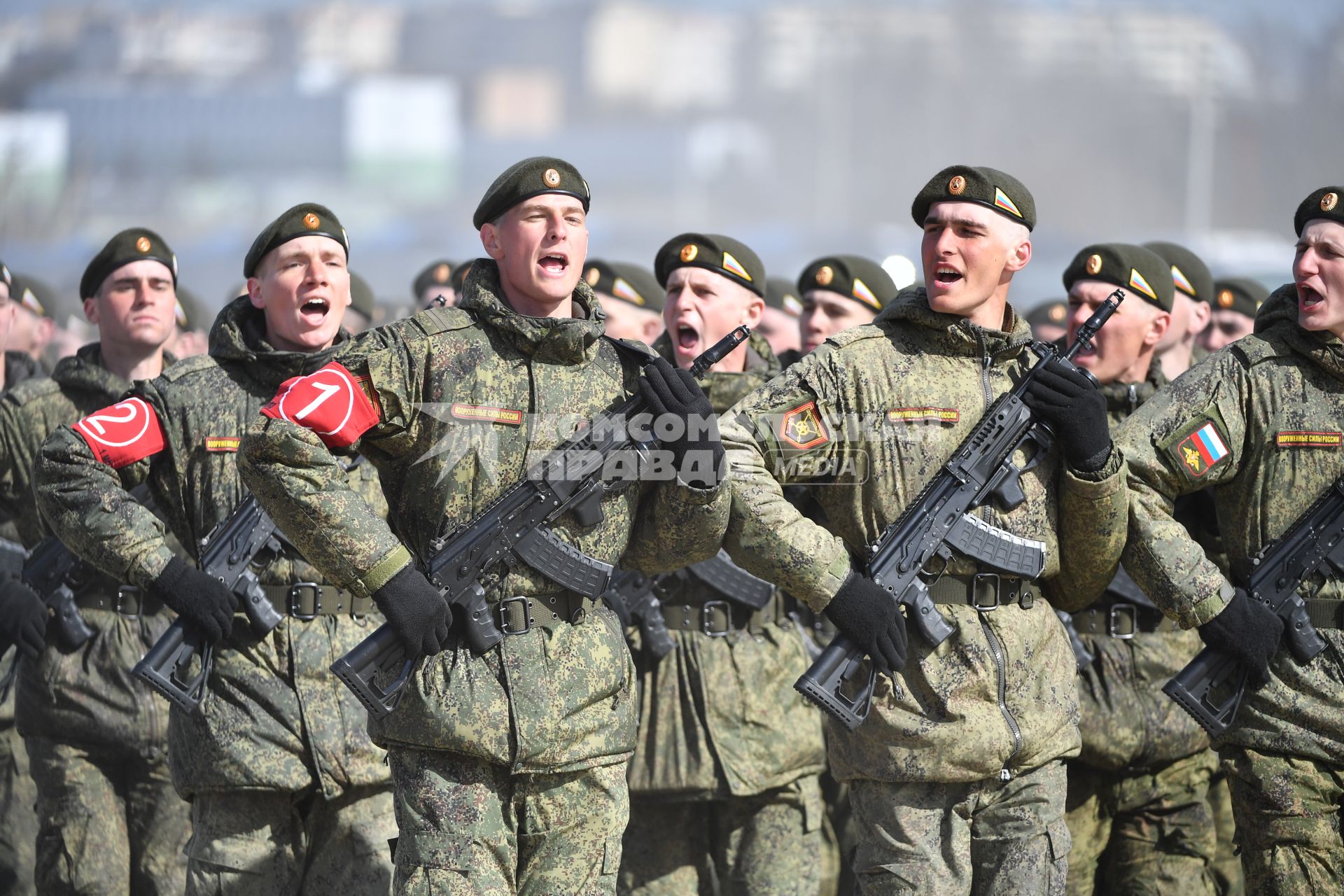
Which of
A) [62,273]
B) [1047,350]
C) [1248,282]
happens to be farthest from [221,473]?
[62,273]

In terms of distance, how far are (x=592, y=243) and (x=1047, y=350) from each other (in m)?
42.6

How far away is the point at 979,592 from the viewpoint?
5137 mm

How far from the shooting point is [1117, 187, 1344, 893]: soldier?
529 centimetres

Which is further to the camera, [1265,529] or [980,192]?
[1265,529]

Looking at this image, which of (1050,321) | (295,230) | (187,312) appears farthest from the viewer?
(1050,321)

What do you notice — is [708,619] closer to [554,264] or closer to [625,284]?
[554,264]

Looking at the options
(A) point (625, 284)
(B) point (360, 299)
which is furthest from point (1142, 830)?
(B) point (360, 299)

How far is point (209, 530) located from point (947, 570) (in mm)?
2355

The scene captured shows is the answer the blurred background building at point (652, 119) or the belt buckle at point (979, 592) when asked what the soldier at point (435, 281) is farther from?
the blurred background building at point (652, 119)

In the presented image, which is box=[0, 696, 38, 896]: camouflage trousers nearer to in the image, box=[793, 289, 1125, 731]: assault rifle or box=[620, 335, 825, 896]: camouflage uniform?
box=[620, 335, 825, 896]: camouflage uniform

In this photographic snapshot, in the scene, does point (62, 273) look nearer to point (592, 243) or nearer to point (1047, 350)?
→ point (592, 243)

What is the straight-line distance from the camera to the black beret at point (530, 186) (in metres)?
4.99

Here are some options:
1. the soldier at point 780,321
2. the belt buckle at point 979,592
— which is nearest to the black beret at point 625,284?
the soldier at point 780,321

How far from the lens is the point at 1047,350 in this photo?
529cm
